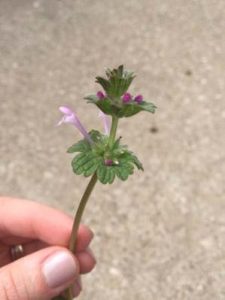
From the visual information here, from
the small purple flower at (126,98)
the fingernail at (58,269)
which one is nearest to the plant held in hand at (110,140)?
the small purple flower at (126,98)

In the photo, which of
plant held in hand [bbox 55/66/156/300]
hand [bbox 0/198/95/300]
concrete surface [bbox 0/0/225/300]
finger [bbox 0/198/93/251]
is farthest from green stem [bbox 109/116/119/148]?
concrete surface [bbox 0/0/225/300]

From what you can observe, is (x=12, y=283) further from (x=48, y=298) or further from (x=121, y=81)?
(x=121, y=81)

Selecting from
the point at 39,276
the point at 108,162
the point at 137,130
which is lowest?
the point at 39,276

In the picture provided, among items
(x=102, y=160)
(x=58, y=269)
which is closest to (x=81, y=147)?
(x=102, y=160)

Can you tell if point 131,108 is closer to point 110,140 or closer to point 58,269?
point 110,140

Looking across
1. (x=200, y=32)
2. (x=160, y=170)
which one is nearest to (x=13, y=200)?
(x=160, y=170)

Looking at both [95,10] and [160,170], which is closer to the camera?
[160,170]
